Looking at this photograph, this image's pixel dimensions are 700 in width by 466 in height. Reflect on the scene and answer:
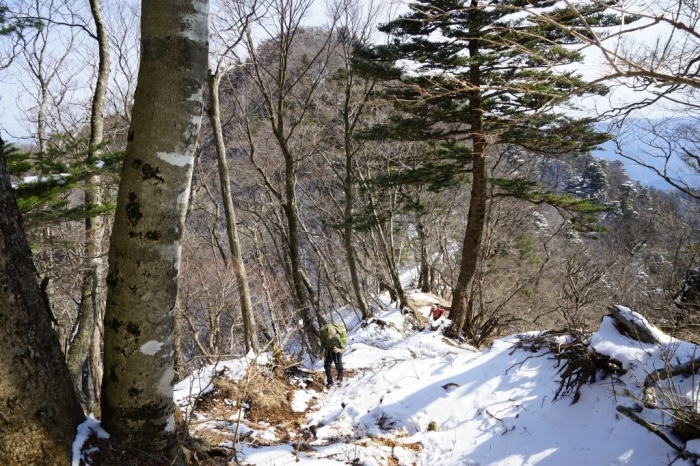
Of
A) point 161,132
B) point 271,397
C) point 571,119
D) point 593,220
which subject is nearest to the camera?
point 161,132

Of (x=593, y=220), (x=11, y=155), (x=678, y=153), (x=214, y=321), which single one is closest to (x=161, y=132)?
(x=11, y=155)

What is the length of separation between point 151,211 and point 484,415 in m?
4.33

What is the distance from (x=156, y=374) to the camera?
2006 millimetres

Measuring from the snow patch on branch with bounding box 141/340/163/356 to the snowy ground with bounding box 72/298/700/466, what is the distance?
1.13 meters

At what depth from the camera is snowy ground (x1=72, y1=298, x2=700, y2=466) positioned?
137 inches

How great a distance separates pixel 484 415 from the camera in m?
4.62

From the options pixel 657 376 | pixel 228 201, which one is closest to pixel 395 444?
pixel 657 376

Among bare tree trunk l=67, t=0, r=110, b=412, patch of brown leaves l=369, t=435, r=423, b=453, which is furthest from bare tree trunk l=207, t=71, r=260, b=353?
patch of brown leaves l=369, t=435, r=423, b=453

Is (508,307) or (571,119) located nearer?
(571,119)

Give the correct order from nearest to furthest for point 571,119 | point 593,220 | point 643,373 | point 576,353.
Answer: point 643,373 → point 576,353 → point 571,119 → point 593,220

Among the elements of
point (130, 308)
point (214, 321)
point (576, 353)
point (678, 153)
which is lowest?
point (214, 321)

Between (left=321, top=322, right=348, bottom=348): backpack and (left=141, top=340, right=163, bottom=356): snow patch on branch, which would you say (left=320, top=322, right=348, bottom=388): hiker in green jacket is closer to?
(left=321, top=322, right=348, bottom=348): backpack

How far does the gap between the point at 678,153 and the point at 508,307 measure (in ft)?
24.5

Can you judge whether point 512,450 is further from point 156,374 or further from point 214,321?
point 214,321
